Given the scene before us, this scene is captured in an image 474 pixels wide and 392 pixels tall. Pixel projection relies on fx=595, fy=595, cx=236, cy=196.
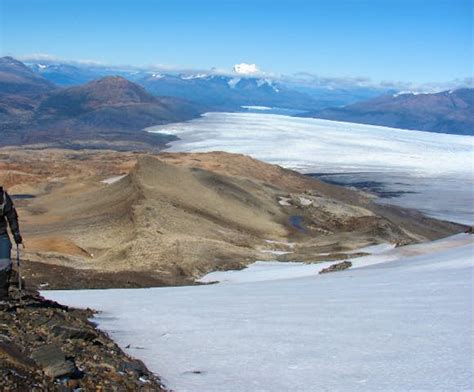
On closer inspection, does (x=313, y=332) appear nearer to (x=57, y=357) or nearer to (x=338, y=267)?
(x=57, y=357)

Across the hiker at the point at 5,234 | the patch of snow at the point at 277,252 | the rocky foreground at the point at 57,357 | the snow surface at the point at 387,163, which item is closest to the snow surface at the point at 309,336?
the rocky foreground at the point at 57,357

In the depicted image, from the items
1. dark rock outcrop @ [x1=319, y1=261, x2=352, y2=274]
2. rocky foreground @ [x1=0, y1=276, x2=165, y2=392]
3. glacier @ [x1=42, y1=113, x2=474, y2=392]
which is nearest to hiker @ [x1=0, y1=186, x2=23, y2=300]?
rocky foreground @ [x1=0, y1=276, x2=165, y2=392]

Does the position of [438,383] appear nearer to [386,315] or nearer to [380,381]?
[380,381]

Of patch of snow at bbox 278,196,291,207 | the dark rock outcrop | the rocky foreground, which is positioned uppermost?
the rocky foreground

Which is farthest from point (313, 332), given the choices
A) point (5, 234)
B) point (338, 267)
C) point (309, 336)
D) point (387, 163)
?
point (387, 163)

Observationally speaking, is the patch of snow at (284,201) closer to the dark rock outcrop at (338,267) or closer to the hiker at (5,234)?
the dark rock outcrop at (338,267)

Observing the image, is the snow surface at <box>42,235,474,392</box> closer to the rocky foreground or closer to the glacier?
the glacier

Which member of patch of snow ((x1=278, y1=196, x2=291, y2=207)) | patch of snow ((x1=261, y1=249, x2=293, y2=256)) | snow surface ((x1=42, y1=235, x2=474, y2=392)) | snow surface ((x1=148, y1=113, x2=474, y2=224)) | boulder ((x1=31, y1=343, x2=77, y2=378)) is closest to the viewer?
boulder ((x1=31, y1=343, x2=77, y2=378))

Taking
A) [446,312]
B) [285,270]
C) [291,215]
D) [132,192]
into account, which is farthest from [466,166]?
[446,312]
